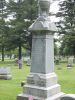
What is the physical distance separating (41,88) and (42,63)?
942 mm

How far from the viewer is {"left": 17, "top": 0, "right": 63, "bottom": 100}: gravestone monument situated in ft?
35.3

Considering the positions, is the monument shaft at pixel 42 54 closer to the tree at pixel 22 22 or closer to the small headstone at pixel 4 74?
the small headstone at pixel 4 74

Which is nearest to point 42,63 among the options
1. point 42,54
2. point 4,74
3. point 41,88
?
point 42,54

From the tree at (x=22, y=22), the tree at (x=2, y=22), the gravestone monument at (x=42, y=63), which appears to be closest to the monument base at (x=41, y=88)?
the gravestone monument at (x=42, y=63)

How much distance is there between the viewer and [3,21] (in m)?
49.6

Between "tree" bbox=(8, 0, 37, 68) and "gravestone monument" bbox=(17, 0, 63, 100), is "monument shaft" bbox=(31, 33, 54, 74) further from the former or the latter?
"tree" bbox=(8, 0, 37, 68)

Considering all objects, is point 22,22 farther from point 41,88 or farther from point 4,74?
point 41,88

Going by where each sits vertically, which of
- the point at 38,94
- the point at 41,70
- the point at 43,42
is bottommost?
the point at 38,94

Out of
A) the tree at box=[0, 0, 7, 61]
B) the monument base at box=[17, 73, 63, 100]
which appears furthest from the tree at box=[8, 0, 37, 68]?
the monument base at box=[17, 73, 63, 100]

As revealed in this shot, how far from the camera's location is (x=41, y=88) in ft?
35.1

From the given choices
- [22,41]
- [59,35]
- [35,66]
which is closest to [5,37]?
[22,41]

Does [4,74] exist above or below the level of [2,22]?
below

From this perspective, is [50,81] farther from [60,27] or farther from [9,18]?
[9,18]

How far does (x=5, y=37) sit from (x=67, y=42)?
10.8m
